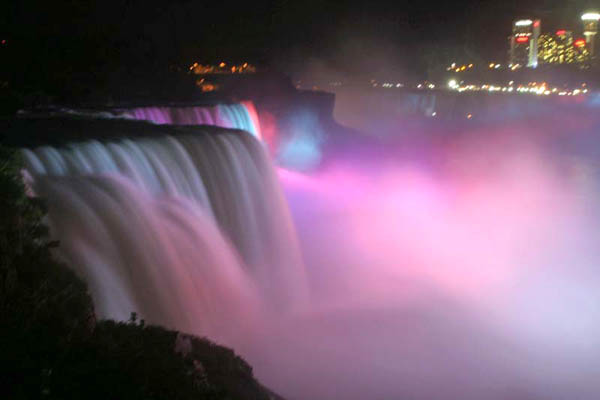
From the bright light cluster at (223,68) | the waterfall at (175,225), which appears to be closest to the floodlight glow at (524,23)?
the bright light cluster at (223,68)

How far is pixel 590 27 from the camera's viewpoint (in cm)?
8219

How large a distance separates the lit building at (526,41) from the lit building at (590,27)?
8452mm

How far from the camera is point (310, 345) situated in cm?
859

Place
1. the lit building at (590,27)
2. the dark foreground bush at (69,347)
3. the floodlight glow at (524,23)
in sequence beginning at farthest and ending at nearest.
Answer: the floodlight glow at (524,23), the lit building at (590,27), the dark foreground bush at (69,347)

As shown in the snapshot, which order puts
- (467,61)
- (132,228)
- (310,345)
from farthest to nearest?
(467,61) < (310,345) < (132,228)

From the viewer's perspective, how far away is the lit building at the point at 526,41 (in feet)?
300

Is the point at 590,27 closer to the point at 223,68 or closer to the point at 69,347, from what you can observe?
the point at 223,68

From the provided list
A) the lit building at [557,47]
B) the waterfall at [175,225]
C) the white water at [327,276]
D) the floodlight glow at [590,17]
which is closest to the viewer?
the waterfall at [175,225]

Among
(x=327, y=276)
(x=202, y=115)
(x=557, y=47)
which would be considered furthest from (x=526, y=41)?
(x=327, y=276)

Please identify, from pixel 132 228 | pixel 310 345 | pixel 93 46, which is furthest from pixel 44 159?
pixel 93 46

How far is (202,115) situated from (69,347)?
41.0 feet

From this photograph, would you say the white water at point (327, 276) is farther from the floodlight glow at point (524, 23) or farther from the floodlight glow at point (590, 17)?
the floodlight glow at point (524, 23)

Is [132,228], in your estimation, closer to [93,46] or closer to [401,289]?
[401,289]

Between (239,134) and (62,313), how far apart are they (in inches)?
303
